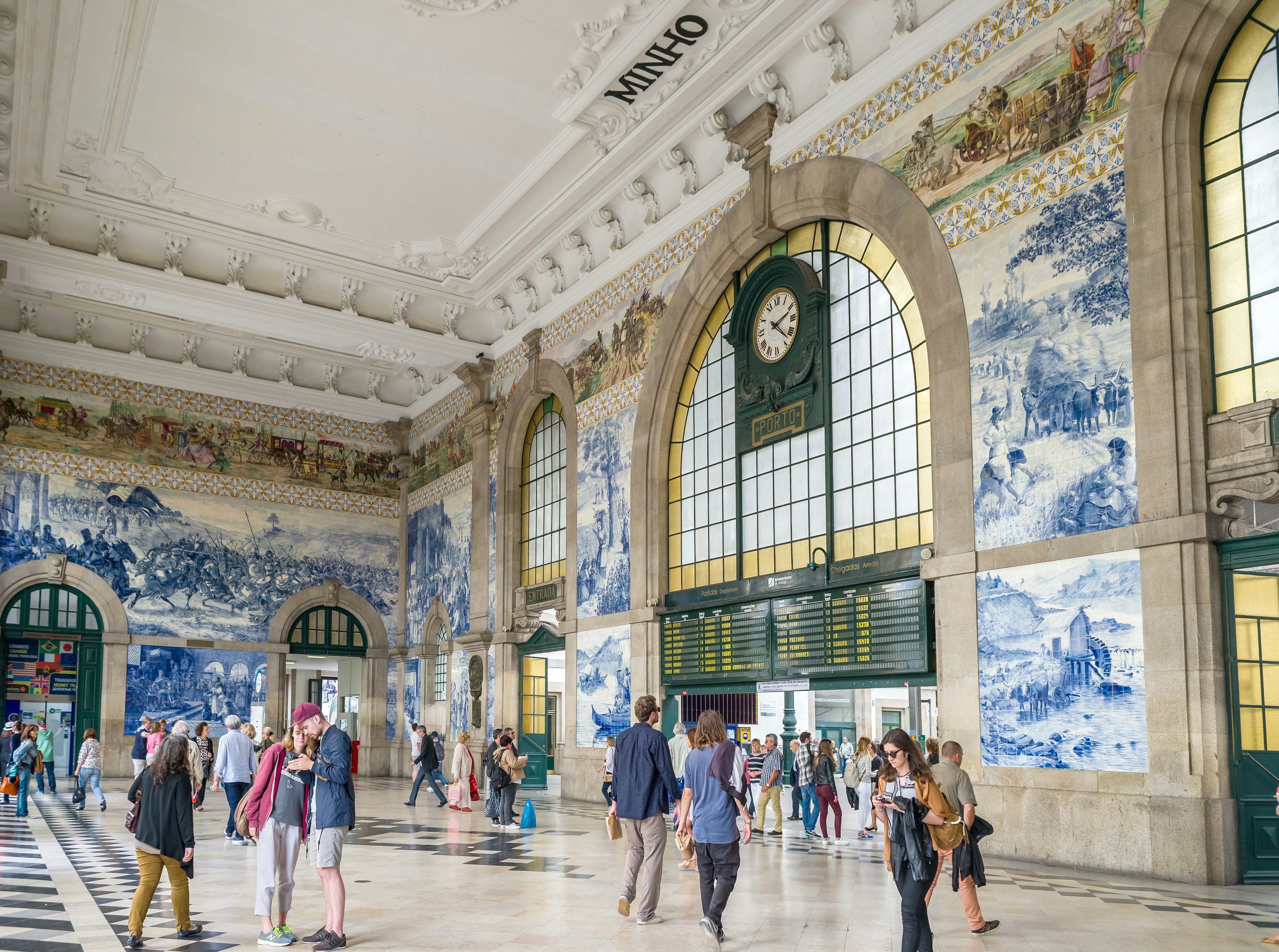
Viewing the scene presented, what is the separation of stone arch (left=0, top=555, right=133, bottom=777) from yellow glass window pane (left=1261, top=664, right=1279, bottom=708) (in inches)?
925

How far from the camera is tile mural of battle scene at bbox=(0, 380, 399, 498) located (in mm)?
25469

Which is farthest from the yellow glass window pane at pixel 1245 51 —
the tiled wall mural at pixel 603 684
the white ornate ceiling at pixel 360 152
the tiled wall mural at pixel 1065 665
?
the tiled wall mural at pixel 603 684

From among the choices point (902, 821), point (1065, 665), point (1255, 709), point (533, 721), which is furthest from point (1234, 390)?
point (533, 721)

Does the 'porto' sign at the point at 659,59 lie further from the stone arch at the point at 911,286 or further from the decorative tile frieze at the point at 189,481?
the decorative tile frieze at the point at 189,481

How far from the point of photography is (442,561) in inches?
1077

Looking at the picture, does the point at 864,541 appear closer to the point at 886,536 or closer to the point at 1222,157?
the point at 886,536

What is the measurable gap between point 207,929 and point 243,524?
2131 cm

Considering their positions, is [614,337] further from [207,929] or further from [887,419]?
[207,929]

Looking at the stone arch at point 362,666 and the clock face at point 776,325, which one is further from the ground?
the clock face at point 776,325

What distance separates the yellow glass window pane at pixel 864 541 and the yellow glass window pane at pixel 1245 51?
6.43m

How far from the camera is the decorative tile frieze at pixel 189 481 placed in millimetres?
25234

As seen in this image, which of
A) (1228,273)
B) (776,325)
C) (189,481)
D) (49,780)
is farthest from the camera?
(189,481)

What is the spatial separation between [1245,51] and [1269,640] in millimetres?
5613

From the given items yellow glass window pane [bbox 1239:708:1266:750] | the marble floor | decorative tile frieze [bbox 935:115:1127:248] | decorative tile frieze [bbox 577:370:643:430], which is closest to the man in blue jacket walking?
the marble floor
